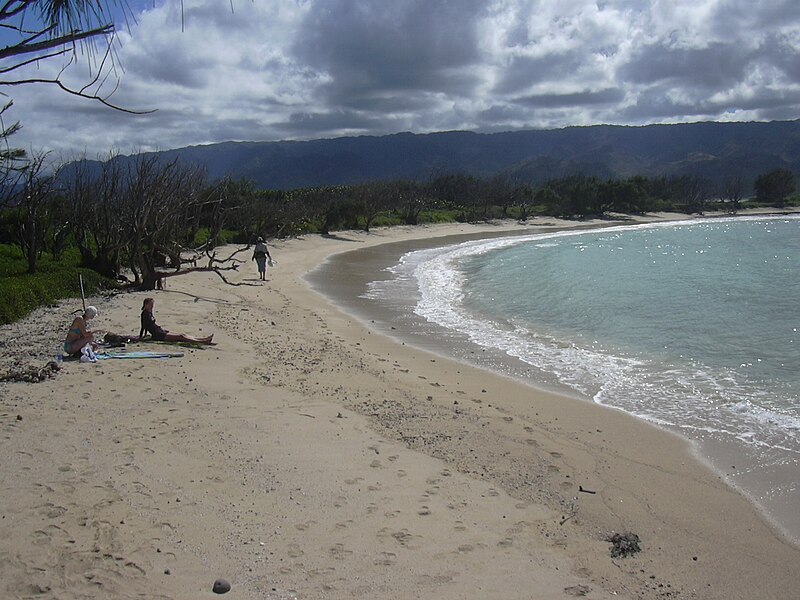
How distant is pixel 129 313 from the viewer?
13.7 metres

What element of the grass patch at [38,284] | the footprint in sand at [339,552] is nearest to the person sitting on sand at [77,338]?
the grass patch at [38,284]

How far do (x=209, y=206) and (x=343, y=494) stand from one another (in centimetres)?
2963

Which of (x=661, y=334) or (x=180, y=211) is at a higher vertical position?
(x=180, y=211)

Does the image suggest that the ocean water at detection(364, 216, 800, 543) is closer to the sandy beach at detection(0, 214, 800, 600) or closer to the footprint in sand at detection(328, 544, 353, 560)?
the sandy beach at detection(0, 214, 800, 600)

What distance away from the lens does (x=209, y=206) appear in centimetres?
3288

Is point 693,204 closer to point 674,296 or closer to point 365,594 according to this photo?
point 674,296

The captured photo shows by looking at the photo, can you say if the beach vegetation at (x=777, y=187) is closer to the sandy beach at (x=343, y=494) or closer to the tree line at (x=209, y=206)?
the tree line at (x=209, y=206)

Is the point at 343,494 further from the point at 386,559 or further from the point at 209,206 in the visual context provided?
the point at 209,206

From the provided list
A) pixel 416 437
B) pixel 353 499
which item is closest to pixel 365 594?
pixel 353 499

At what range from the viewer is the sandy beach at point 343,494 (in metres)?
4.25

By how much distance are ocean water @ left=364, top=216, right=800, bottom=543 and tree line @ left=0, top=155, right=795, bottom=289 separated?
669 cm

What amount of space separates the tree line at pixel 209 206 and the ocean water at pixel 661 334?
6694 millimetres

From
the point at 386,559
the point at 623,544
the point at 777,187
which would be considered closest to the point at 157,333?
the point at 386,559

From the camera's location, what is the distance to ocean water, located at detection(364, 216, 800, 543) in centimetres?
772
